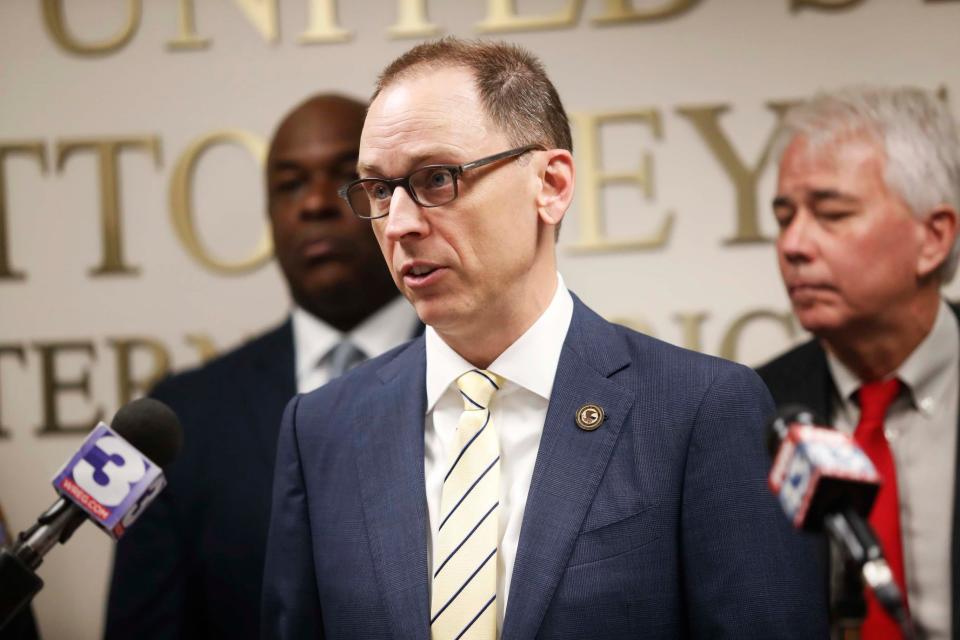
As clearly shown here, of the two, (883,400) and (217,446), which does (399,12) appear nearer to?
(217,446)

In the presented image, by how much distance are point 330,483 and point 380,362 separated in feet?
0.82

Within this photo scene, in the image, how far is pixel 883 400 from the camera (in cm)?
234

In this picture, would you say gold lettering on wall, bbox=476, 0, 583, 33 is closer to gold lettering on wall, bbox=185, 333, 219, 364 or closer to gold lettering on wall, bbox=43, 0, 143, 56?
gold lettering on wall, bbox=43, 0, 143, 56

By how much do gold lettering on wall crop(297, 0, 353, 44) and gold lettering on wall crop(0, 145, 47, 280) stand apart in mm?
860

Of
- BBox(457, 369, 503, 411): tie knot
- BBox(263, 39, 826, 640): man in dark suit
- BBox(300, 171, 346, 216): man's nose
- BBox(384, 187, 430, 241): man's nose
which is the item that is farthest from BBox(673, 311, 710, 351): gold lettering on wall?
BBox(384, 187, 430, 241): man's nose

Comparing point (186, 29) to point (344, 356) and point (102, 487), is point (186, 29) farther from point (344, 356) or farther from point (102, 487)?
point (102, 487)

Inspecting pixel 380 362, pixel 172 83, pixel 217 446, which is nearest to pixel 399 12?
pixel 172 83

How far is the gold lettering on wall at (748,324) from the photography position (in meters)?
3.16

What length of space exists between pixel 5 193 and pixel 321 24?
42.7 inches

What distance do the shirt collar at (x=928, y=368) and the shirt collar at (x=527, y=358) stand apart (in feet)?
3.01

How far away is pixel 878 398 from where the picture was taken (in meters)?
2.35

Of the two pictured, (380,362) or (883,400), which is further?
(883,400)

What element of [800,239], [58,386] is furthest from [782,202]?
[58,386]

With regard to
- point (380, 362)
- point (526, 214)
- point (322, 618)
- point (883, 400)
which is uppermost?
point (526, 214)
